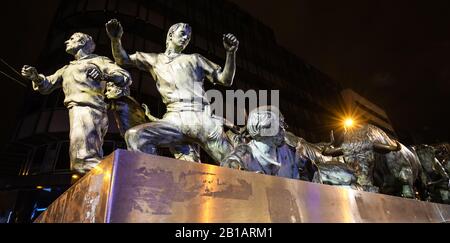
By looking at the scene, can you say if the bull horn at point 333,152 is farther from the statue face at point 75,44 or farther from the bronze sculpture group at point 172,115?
the statue face at point 75,44

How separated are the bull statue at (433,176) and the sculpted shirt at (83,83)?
6.27 metres

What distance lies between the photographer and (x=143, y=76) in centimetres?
1666

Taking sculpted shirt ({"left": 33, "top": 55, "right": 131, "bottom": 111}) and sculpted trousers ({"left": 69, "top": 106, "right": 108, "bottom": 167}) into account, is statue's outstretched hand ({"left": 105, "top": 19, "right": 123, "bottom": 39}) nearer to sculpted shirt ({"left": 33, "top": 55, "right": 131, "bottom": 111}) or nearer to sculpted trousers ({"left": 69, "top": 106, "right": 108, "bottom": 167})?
sculpted shirt ({"left": 33, "top": 55, "right": 131, "bottom": 111})

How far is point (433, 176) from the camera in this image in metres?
6.42

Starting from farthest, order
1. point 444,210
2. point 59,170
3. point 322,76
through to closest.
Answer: point 322,76, point 59,170, point 444,210

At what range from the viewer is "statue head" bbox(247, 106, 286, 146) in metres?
2.77

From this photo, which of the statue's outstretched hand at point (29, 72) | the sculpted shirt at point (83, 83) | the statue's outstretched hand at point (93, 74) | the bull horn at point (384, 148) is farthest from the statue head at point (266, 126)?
the bull horn at point (384, 148)

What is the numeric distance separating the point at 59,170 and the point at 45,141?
2.10 metres

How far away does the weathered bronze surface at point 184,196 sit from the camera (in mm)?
1271

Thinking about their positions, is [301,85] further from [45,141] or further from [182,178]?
[182,178]

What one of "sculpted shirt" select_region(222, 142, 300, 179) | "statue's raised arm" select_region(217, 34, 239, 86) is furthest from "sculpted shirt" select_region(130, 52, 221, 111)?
"sculpted shirt" select_region(222, 142, 300, 179)

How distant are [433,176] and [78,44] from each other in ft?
23.8
